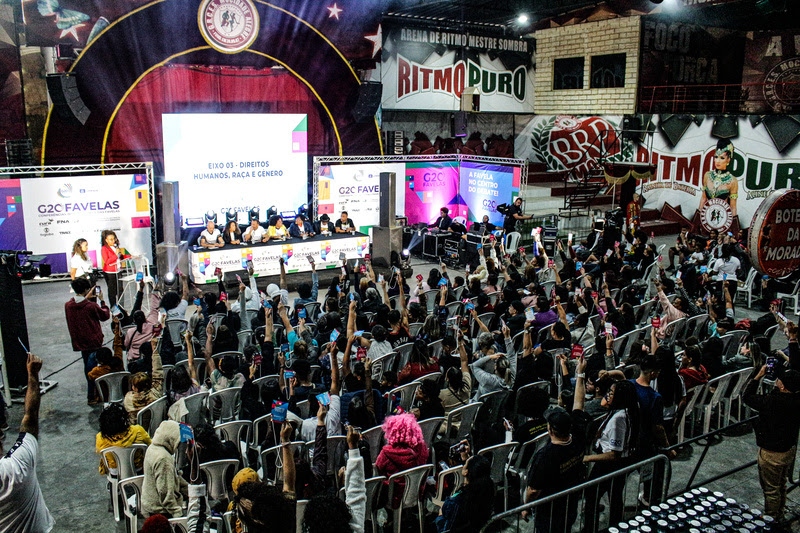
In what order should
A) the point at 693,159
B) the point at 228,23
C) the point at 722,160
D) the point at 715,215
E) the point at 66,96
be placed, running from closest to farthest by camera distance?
the point at 66,96 < the point at 228,23 < the point at 715,215 < the point at 722,160 < the point at 693,159

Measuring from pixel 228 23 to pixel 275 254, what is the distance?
653 cm

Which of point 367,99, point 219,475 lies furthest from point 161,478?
point 367,99

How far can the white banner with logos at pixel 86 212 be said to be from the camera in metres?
13.9

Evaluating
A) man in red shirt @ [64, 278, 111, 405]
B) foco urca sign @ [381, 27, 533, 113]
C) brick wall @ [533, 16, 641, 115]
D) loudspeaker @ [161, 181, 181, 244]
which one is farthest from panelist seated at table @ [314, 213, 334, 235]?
brick wall @ [533, 16, 641, 115]

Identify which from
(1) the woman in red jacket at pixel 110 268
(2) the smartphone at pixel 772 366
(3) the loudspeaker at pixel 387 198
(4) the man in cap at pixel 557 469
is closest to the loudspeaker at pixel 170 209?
(1) the woman in red jacket at pixel 110 268

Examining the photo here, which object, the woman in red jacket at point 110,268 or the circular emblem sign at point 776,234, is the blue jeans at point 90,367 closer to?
the woman in red jacket at point 110,268

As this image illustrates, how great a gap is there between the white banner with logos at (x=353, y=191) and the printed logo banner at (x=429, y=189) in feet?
2.33

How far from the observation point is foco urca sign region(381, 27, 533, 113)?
68.2 ft

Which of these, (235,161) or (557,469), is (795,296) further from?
(235,161)

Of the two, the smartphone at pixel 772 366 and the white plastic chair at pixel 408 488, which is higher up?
the smartphone at pixel 772 366

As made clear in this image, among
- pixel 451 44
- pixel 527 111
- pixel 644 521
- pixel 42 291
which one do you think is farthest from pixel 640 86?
pixel 644 521

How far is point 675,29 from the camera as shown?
22.0 metres

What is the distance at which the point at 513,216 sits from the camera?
16500mm

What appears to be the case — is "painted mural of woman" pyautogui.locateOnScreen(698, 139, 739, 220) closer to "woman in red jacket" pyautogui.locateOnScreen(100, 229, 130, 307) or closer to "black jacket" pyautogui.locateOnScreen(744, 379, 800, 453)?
"black jacket" pyautogui.locateOnScreen(744, 379, 800, 453)
